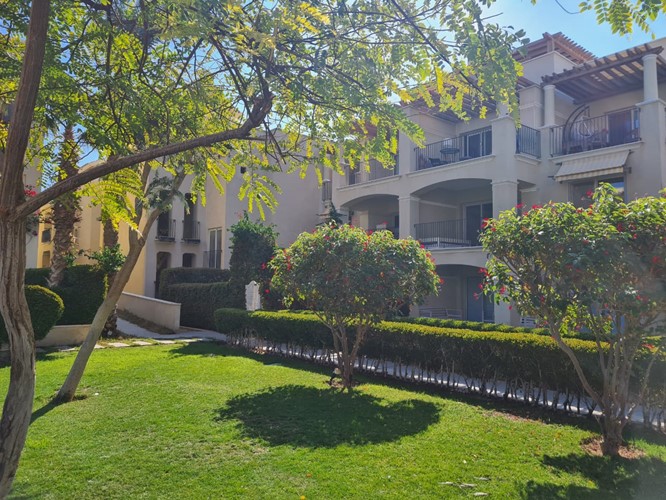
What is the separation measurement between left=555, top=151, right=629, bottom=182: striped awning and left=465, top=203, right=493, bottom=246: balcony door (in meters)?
3.66

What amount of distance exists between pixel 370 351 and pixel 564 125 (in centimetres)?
1087

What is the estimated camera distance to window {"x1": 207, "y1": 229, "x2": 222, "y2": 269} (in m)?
27.1

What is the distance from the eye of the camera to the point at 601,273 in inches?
209

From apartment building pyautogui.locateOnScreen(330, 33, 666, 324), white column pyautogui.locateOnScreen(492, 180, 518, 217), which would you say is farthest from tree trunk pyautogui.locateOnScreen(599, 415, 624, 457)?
white column pyautogui.locateOnScreen(492, 180, 518, 217)

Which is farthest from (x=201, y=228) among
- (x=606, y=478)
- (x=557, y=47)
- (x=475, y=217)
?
(x=606, y=478)

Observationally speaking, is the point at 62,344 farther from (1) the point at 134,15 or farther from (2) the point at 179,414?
(1) the point at 134,15

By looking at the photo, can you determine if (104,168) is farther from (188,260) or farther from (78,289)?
(188,260)

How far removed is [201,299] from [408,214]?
9064mm

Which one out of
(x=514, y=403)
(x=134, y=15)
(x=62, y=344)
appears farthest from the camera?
(x=62, y=344)

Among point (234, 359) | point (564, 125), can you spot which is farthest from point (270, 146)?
point (564, 125)

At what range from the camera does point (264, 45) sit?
5574 mm

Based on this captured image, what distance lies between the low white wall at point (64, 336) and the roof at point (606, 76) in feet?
56.0

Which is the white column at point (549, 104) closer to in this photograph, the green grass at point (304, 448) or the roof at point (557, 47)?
the roof at point (557, 47)

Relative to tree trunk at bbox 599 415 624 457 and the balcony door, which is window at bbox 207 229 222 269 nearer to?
the balcony door
